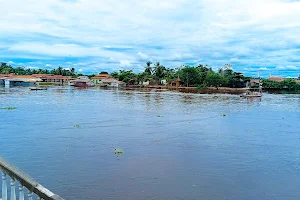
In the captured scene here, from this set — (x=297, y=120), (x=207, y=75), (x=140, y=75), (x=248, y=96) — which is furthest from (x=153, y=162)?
(x=140, y=75)

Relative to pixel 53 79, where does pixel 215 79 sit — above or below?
below

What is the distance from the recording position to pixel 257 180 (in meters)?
9.23

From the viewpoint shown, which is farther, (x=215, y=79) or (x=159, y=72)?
(x=159, y=72)

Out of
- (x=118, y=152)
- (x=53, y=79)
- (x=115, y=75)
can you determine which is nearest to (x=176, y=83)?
(x=115, y=75)

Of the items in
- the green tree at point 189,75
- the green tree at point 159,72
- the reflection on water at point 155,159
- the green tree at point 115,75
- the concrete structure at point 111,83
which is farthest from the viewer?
the green tree at point 115,75

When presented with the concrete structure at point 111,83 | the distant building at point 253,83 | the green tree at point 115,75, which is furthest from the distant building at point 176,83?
the green tree at point 115,75

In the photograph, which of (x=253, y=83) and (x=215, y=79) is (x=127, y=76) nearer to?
(x=215, y=79)

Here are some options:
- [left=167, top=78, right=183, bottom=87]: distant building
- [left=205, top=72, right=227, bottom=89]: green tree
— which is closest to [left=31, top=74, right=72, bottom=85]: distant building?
[left=167, top=78, right=183, bottom=87]: distant building

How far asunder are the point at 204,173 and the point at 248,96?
43.1 metres

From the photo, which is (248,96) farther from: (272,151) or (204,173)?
(204,173)

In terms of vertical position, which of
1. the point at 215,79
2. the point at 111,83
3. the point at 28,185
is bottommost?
the point at 28,185

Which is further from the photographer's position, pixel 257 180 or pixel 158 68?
pixel 158 68

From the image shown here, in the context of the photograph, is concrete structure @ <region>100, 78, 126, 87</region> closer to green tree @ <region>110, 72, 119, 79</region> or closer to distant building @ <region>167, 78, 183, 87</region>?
green tree @ <region>110, 72, 119, 79</region>

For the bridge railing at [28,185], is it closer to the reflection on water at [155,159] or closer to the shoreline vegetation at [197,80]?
the reflection on water at [155,159]
